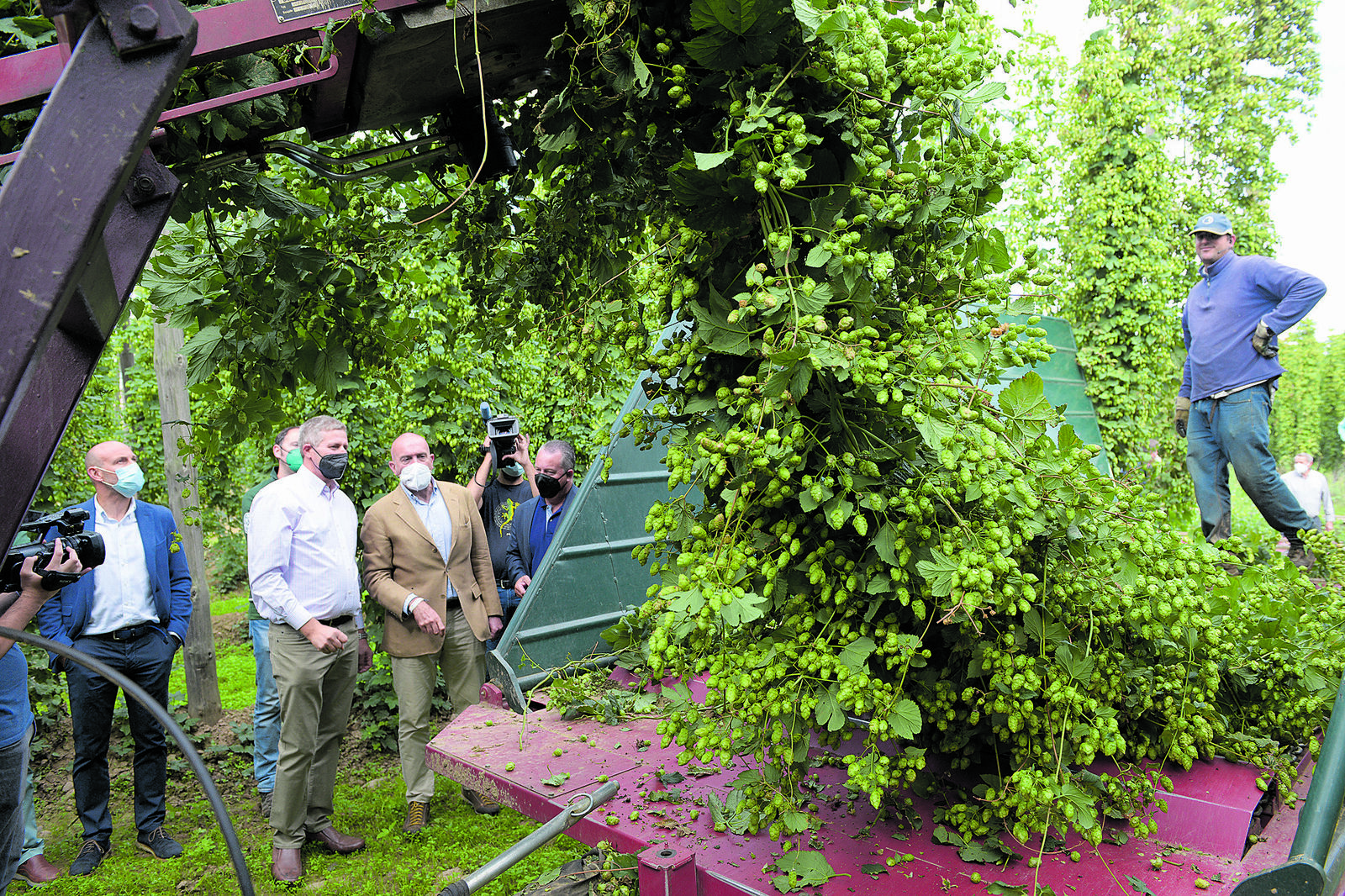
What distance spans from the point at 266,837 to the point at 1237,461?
5574mm

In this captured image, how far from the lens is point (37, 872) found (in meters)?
4.60

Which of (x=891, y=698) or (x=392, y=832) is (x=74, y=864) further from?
(x=891, y=698)

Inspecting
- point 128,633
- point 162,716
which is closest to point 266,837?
point 128,633

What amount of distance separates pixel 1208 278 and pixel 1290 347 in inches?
1014

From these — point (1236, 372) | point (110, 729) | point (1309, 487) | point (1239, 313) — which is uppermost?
point (1309, 487)

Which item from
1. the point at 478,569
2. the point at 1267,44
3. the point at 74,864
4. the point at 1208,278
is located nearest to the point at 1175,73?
the point at 1267,44

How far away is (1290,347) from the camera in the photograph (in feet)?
81.8

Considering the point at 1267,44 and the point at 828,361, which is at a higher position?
the point at 1267,44

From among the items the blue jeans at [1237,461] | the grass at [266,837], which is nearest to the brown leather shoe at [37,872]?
the grass at [266,837]

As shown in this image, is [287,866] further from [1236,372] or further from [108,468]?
[1236,372]

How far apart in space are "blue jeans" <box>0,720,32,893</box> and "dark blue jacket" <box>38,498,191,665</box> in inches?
37.8

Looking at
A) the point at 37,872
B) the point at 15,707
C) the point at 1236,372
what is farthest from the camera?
the point at 37,872

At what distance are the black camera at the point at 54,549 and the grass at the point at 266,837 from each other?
5.39 feet

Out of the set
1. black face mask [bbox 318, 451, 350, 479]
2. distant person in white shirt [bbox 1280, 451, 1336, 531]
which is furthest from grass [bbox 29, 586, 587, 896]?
distant person in white shirt [bbox 1280, 451, 1336, 531]
